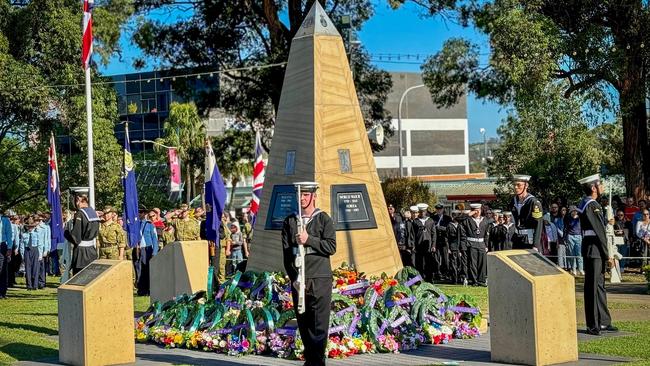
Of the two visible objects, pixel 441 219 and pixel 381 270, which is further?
pixel 441 219

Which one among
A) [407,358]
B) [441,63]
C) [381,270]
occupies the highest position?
[441,63]

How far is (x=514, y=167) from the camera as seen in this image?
124 ft

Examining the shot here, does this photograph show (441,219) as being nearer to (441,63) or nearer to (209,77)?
(441,63)

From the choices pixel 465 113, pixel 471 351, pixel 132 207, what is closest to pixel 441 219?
pixel 132 207

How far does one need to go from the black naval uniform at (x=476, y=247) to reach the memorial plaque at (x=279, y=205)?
9813mm

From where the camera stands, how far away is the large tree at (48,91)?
34656 millimetres

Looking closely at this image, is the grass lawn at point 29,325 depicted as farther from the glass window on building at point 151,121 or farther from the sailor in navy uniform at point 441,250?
the glass window on building at point 151,121

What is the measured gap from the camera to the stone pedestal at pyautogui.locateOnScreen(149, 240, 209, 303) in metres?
16.2

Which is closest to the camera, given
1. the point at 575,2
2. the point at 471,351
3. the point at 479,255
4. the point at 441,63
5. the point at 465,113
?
the point at 471,351

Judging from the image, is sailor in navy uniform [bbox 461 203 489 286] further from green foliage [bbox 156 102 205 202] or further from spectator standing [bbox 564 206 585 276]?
green foliage [bbox 156 102 205 202]

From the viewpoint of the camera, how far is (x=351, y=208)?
14.2 m

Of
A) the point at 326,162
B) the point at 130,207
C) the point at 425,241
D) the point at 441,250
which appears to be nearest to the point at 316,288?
the point at 326,162

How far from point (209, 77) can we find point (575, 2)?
14.7 m

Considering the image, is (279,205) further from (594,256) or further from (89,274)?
(594,256)
